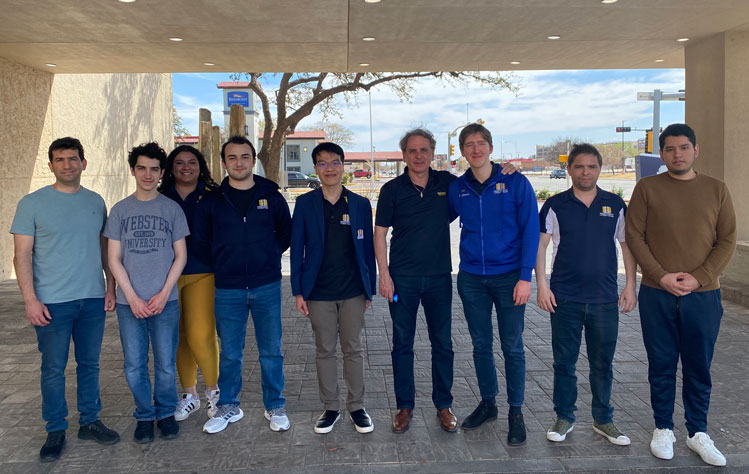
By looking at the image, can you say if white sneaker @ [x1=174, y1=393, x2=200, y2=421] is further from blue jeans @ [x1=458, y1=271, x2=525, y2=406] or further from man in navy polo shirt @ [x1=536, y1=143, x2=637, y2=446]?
man in navy polo shirt @ [x1=536, y1=143, x2=637, y2=446]

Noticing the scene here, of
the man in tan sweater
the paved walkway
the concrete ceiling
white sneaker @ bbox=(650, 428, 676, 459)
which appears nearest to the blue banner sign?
the concrete ceiling

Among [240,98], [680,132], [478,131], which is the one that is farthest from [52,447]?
[240,98]

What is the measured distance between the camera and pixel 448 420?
12.3 feet

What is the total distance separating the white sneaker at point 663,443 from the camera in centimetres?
332

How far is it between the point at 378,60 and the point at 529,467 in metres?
7.85

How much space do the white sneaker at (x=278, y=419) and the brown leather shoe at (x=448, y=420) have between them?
1.06 meters

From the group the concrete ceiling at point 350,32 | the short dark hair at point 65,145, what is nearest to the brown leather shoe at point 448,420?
the short dark hair at point 65,145

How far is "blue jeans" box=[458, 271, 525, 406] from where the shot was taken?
3.62 m

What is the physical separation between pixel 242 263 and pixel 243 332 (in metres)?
0.52

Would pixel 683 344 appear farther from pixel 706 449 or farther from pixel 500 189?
pixel 500 189

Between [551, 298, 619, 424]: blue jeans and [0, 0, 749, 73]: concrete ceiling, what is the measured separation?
433cm

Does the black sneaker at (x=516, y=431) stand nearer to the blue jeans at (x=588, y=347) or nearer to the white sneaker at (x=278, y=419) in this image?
the blue jeans at (x=588, y=347)

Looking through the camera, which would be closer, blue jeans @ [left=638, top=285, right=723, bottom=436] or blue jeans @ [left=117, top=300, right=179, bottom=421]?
blue jeans @ [left=638, top=285, right=723, bottom=436]

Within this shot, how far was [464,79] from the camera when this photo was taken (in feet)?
48.6
